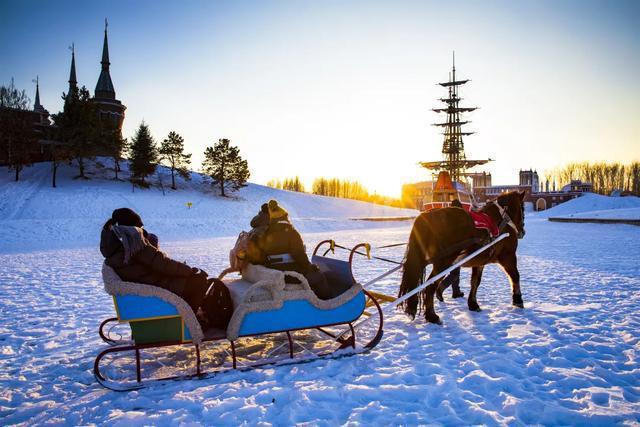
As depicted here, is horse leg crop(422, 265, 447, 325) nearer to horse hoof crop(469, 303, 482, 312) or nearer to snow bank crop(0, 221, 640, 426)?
snow bank crop(0, 221, 640, 426)

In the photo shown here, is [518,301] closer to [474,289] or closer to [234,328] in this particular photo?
[474,289]

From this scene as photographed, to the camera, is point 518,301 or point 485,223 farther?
point 518,301

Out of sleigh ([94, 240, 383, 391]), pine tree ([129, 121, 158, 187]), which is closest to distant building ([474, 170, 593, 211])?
pine tree ([129, 121, 158, 187])

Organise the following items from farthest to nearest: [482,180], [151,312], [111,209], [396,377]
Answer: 1. [482,180]
2. [111,209]
3. [396,377]
4. [151,312]

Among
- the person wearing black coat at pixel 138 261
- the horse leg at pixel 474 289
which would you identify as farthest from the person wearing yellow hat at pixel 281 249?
the horse leg at pixel 474 289

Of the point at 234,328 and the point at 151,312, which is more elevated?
the point at 151,312

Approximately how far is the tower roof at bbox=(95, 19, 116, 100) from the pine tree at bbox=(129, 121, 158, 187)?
16.4 m

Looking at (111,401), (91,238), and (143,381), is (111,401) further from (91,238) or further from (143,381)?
(91,238)

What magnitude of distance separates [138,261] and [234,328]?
1.27 meters

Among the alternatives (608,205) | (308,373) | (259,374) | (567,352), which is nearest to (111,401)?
(259,374)

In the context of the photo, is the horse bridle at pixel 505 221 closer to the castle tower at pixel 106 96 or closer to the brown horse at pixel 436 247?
the brown horse at pixel 436 247

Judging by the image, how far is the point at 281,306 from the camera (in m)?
4.63

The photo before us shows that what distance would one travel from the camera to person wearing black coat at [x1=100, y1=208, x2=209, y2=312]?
162 inches

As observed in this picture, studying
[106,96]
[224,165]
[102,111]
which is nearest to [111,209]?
[224,165]
